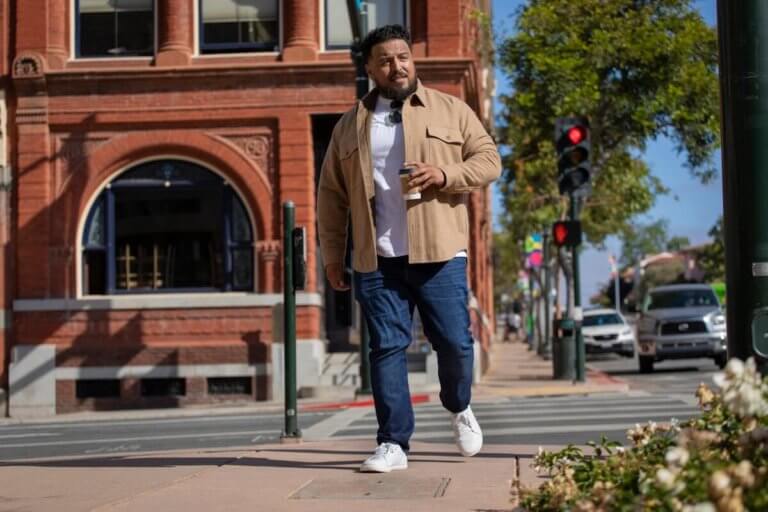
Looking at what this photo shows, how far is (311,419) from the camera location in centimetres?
1261

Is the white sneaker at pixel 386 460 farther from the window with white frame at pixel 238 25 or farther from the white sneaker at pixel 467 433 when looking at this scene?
the window with white frame at pixel 238 25

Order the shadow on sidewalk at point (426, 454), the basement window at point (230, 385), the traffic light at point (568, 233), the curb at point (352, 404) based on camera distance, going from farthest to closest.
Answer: the basement window at point (230, 385)
the traffic light at point (568, 233)
the curb at point (352, 404)
the shadow on sidewalk at point (426, 454)

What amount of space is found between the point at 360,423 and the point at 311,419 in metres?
1.11

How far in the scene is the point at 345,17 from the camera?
20984 millimetres

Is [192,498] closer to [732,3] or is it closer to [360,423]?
[732,3]

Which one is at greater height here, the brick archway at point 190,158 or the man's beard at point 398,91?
the brick archway at point 190,158

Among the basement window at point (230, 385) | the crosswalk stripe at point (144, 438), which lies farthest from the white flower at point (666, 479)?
the basement window at point (230, 385)

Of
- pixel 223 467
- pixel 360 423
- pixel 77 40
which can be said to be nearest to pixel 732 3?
pixel 223 467

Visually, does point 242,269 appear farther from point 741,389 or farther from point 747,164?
point 741,389

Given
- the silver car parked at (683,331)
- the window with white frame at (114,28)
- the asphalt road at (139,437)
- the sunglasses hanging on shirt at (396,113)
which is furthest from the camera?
the silver car parked at (683,331)

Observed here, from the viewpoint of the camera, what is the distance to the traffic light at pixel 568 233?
18562mm

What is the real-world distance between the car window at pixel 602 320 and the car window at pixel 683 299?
12462 mm

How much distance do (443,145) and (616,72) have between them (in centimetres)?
1840

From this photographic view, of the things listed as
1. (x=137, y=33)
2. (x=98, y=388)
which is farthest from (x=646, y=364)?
(x=137, y=33)
